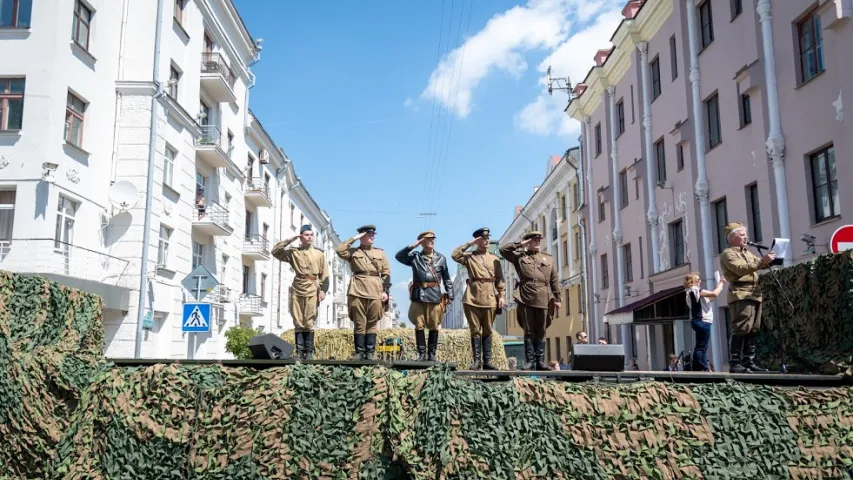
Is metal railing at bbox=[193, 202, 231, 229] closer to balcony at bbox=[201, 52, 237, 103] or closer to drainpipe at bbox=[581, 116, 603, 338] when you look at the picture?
balcony at bbox=[201, 52, 237, 103]

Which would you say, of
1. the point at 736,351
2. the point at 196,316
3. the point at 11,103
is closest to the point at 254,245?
the point at 11,103

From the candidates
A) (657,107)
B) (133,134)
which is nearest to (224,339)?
(133,134)

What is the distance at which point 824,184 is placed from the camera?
14.1 metres

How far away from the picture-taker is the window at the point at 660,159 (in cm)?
2345

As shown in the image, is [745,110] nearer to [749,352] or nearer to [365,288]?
[749,352]

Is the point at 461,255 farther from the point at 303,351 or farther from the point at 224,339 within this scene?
the point at 224,339

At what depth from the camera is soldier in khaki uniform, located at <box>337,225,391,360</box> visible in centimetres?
891

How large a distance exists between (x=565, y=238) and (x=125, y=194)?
1047 inches

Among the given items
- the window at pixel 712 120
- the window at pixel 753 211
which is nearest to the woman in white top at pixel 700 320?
the window at pixel 753 211

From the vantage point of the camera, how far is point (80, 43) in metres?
18.8

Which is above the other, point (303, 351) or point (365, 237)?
point (365, 237)

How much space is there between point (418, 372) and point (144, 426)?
204 cm

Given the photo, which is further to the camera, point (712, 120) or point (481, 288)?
point (712, 120)

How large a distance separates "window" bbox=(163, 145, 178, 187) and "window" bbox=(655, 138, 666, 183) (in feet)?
55.8
